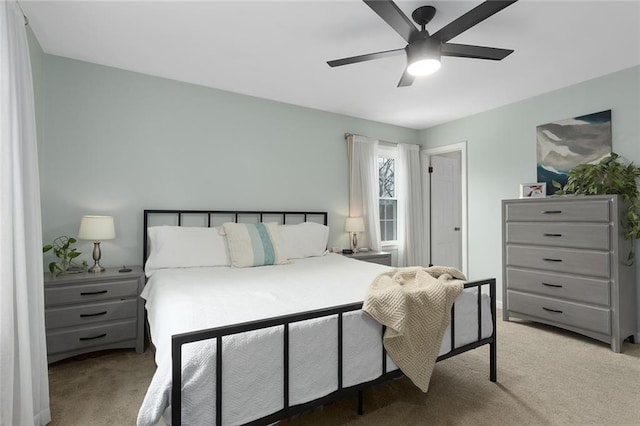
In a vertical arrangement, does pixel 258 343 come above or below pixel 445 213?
below

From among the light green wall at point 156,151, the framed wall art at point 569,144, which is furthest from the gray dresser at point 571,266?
the light green wall at point 156,151

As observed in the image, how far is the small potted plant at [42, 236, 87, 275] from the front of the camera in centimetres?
259

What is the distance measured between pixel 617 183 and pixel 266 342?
3.34 m

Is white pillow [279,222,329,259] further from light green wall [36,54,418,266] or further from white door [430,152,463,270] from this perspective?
white door [430,152,463,270]

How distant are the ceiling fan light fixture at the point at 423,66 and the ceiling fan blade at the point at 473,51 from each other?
12cm

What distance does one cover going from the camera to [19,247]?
1608mm

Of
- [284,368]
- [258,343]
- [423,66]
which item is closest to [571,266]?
[423,66]

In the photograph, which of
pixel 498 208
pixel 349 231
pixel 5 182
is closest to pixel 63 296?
pixel 5 182

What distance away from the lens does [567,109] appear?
11.3 feet

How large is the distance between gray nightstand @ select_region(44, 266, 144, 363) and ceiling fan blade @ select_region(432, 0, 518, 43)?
2911mm

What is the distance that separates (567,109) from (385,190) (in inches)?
92.3

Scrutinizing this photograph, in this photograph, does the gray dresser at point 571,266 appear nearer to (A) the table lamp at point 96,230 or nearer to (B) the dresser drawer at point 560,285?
(B) the dresser drawer at point 560,285

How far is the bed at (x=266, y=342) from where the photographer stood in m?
1.19

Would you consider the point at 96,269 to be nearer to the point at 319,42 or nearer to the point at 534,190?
the point at 319,42
